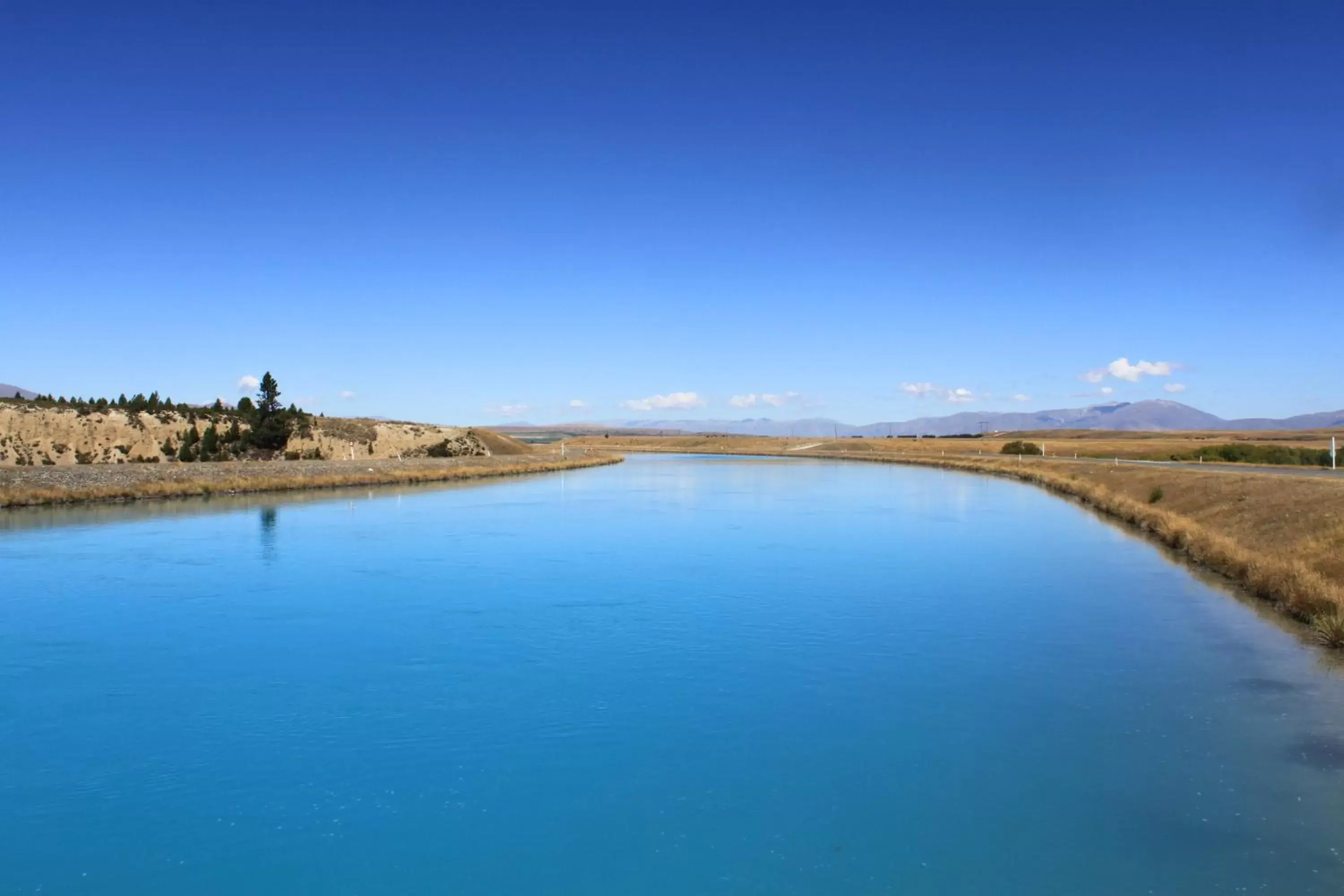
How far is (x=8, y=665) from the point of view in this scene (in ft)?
39.8

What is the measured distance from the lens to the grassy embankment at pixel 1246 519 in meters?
15.4

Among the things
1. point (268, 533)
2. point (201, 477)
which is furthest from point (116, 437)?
point (268, 533)

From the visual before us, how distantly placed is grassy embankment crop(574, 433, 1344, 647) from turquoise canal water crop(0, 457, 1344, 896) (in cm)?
95

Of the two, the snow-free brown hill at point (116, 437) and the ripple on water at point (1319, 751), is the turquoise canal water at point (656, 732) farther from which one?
the snow-free brown hill at point (116, 437)

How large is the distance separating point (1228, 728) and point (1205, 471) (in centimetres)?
3009

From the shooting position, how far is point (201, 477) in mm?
39375

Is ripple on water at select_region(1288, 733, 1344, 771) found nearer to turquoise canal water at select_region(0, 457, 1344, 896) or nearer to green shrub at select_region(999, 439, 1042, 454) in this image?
turquoise canal water at select_region(0, 457, 1344, 896)

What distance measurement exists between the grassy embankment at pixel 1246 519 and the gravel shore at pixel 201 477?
34.1 meters

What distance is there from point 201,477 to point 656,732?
3607cm

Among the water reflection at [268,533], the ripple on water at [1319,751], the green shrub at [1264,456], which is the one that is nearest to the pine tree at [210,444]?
the water reflection at [268,533]

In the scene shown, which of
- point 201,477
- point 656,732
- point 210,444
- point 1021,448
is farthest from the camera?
point 1021,448

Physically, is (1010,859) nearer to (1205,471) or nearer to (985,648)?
(985,648)

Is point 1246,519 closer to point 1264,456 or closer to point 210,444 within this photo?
point 1264,456

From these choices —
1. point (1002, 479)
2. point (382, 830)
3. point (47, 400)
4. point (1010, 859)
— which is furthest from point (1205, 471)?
point (47, 400)
